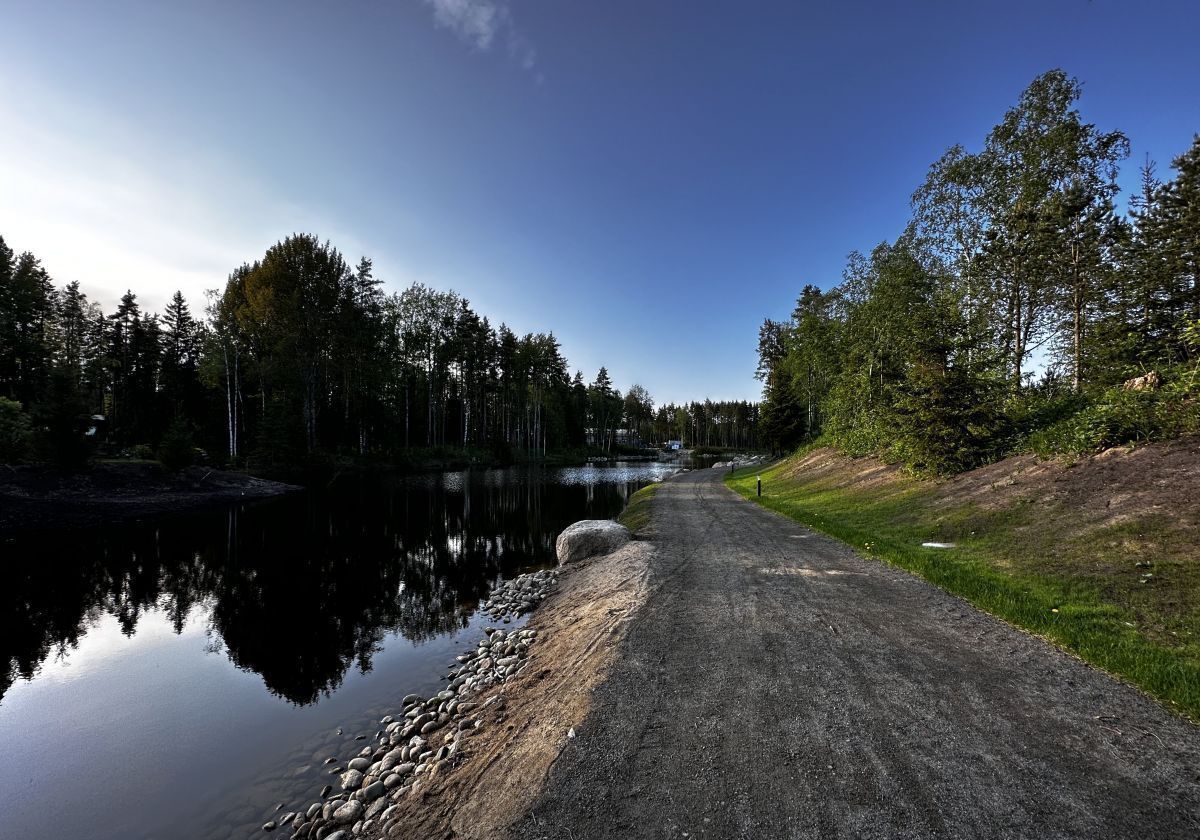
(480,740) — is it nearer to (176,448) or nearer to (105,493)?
(105,493)

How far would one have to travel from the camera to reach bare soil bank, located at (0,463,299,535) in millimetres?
23016

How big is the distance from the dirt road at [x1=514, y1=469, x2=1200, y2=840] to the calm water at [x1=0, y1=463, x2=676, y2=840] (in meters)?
4.39

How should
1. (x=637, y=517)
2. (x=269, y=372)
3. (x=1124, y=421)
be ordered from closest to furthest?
(x=1124, y=421)
(x=637, y=517)
(x=269, y=372)

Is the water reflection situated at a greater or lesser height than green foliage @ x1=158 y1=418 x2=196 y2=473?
lesser

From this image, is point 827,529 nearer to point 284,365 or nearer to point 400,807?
point 400,807

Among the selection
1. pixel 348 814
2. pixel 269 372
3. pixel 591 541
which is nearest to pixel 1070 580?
pixel 591 541

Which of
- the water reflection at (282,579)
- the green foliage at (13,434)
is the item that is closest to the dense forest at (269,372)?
the green foliage at (13,434)

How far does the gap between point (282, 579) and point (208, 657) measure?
5.50 meters

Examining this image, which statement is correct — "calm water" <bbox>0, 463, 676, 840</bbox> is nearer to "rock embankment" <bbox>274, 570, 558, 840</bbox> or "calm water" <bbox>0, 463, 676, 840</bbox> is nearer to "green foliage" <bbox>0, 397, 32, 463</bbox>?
"rock embankment" <bbox>274, 570, 558, 840</bbox>

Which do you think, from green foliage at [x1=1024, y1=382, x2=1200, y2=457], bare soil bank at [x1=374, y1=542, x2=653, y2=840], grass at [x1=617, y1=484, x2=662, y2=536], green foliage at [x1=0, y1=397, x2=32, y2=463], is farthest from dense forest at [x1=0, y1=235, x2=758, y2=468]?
green foliage at [x1=1024, y1=382, x2=1200, y2=457]

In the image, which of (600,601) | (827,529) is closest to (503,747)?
(600,601)

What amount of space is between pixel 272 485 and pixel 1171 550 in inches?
1747

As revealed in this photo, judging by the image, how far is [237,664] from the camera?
10.2 meters

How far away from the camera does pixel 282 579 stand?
15.7 m
